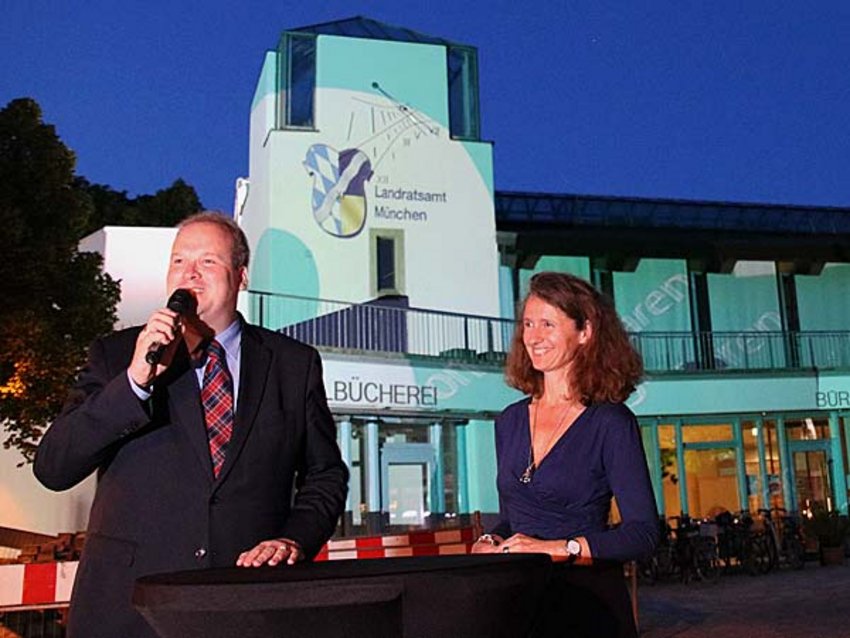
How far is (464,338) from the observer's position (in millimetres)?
19094

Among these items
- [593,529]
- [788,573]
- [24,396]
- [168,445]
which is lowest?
[788,573]

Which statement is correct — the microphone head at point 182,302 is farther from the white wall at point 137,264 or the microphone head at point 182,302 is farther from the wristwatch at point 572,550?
the white wall at point 137,264

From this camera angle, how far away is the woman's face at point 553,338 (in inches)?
103

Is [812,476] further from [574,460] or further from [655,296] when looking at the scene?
[574,460]

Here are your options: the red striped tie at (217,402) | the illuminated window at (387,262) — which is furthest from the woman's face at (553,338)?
the illuminated window at (387,262)

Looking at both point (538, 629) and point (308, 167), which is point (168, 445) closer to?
point (538, 629)

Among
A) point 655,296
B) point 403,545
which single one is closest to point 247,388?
point 403,545

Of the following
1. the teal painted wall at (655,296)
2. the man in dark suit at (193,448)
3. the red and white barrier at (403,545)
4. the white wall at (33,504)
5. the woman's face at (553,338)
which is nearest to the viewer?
the man in dark suit at (193,448)

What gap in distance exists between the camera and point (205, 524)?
204cm

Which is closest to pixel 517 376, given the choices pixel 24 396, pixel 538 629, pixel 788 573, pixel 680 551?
pixel 538 629

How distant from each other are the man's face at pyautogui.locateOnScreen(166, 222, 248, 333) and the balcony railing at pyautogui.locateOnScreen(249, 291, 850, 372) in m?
13.7

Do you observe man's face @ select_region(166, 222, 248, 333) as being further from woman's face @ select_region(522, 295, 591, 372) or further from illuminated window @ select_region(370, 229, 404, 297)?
illuminated window @ select_region(370, 229, 404, 297)

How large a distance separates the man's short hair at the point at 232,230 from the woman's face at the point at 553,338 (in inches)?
30.5

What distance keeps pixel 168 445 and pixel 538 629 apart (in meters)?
0.89
